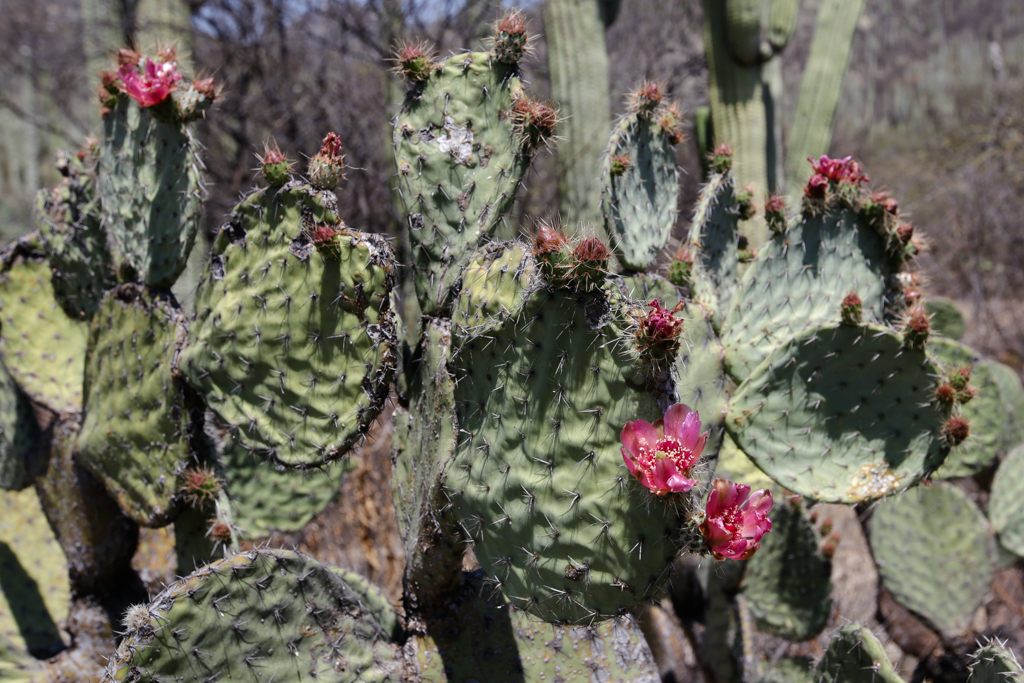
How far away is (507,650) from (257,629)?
25.4 inches

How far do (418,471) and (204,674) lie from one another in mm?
647

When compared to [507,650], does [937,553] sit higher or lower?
lower

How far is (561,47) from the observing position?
516 centimetres

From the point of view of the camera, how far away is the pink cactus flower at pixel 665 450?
4.33 feet

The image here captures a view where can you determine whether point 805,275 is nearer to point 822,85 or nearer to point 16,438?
point 16,438

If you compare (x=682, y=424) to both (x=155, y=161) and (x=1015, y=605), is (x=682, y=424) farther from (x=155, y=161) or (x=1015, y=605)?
(x=1015, y=605)

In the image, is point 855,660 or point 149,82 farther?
point 149,82

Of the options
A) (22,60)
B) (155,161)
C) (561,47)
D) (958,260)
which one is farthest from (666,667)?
(22,60)

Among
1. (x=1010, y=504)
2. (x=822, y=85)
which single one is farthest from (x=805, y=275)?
(x=822, y=85)

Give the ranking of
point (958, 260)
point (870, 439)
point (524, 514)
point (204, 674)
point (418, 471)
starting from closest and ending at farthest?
point (524, 514), point (204, 674), point (418, 471), point (870, 439), point (958, 260)

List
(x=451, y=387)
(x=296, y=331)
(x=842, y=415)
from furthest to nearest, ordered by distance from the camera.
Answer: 1. (x=842, y=415)
2. (x=296, y=331)
3. (x=451, y=387)

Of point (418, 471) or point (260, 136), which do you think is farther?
point (260, 136)

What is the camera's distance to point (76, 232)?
2.68 meters

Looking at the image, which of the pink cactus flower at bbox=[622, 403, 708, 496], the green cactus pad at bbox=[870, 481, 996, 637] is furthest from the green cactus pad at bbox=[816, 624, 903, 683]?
the green cactus pad at bbox=[870, 481, 996, 637]
